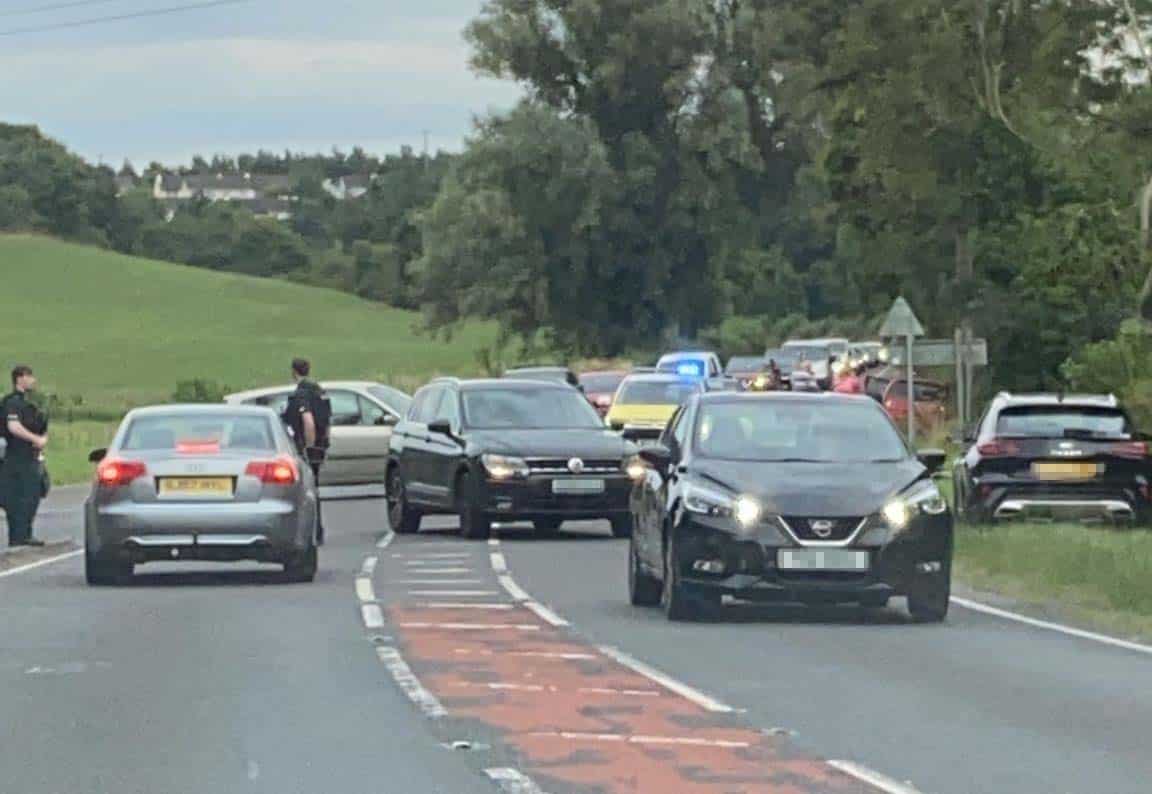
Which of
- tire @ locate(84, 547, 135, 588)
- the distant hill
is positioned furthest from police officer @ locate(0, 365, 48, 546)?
the distant hill

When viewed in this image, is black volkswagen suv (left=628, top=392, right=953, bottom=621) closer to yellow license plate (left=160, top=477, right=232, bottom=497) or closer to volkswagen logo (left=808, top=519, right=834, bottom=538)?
volkswagen logo (left=808, top=519, right=834, bottom=538)

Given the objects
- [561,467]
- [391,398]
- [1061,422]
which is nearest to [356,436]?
[391,398]

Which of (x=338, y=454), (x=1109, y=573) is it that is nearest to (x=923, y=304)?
(x=338, y=454)

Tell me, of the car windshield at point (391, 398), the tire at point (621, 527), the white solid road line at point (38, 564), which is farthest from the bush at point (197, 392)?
the white solid road line at point (38, 564)

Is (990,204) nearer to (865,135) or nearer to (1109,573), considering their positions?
(865,135)

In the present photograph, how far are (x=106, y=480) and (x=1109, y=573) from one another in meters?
7.92

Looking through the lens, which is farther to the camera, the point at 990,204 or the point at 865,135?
the point at 990,204

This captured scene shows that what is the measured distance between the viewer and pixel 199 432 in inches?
915

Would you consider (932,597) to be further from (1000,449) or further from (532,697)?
(1000,449)

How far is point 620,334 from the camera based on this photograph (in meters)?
88.7

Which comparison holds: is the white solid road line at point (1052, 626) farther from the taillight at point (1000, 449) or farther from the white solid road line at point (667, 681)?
the taillight at point (1000, 449)

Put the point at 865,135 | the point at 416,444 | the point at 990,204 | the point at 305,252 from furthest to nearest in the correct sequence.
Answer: the point at 305,252 → the point at 990,204 → the point at 865,135 → the point at 416,444

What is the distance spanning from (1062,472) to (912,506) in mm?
9893

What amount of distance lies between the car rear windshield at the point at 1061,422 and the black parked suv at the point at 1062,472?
0.01m
